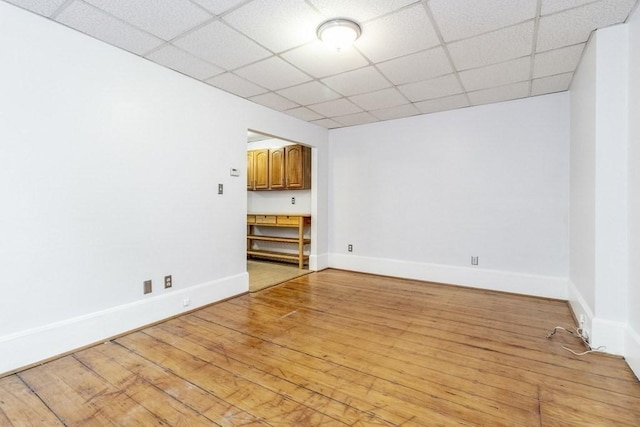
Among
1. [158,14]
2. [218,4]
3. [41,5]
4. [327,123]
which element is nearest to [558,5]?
[218,4]

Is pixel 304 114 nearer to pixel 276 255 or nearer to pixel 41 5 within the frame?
pixel 276 255

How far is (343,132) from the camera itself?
200 inches

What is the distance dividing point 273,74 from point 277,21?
881 mm

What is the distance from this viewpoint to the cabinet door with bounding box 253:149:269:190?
5746 mm

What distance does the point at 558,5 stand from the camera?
196 cm

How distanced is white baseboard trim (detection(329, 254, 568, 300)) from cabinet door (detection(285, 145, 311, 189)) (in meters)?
1.42

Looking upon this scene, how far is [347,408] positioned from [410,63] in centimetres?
281

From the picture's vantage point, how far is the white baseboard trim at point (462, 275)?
140 inches

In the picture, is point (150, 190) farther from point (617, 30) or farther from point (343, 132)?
point (617, 30)

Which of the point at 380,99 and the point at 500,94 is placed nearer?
the point at 500,94

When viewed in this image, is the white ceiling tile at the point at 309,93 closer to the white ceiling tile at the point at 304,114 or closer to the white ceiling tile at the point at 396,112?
the white ceiling tile at the point at 304,114

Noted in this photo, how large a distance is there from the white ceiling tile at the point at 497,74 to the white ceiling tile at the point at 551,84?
24 centimetres

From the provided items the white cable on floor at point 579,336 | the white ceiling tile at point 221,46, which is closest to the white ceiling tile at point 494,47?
the white ceiling tile at point 221,46

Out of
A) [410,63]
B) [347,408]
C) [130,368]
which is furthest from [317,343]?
[410,63]
